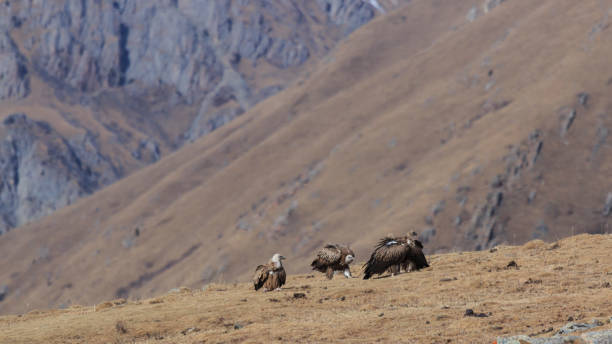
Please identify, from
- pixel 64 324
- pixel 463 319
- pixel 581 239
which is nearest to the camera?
pixel 463 319

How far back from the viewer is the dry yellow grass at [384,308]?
20.9 meters

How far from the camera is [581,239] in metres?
32.8

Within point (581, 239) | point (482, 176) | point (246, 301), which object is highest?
point (482, 176)

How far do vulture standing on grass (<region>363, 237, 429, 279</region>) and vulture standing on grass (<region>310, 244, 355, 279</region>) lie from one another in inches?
36.9

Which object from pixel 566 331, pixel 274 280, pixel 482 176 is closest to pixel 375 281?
pixel 274 280

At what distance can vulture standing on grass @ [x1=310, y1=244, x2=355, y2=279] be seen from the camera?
101 ft

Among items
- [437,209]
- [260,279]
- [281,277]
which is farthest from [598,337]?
[437,209]

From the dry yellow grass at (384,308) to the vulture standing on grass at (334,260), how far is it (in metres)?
0.43

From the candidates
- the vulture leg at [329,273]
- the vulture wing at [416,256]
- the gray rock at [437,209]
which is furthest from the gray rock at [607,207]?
the vulture leg at [329,273]

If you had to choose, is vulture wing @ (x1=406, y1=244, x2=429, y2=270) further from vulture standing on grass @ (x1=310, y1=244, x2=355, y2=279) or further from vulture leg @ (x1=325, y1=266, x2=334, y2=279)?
vulture leg @ (x1=325, y1=266, x2=334, y2=279)

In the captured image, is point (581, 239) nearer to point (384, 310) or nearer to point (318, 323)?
point (384, 310)

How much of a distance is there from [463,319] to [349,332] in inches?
114

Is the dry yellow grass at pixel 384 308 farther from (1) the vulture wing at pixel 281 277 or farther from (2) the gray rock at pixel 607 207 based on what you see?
(2) the gray rock at pixel 607 207

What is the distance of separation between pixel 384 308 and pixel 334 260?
6.74 meters
